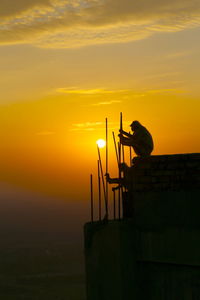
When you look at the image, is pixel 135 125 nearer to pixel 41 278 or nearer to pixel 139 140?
pixel 139 140

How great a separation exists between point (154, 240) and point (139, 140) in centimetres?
227

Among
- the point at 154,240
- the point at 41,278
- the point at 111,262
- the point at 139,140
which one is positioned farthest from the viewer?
the point at 41,278

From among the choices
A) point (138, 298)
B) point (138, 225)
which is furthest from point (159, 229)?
point (138, 298)

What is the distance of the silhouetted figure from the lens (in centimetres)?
1309

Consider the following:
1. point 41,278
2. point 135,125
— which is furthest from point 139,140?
point 41,278

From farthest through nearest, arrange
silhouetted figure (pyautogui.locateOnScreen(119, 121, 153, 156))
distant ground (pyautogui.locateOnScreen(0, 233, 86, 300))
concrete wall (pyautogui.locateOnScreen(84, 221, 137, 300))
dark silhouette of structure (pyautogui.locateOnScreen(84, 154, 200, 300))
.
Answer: distant ground (pyautogui.locateOnScreen(0, 233, 86, 300)), silhouetted figure (pyautogui.locateOnScreen(119, 121, 153, 156)), concrete wall (pyautogui.locateOnScreen(84, 221, 137, 300)), dark silhouette of structure (pyautogui.locateOnScreen(84, 154, 200, 300))

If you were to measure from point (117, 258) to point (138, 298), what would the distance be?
845 millimetres

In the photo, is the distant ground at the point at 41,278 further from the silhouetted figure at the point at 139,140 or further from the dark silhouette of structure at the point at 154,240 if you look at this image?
the dark silhouette of structure at the point at 154,240

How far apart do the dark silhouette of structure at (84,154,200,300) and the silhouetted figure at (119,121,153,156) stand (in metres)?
0.80

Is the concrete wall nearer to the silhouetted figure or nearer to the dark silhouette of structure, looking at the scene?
the dark silhouette of structure

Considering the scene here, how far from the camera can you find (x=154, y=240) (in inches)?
466

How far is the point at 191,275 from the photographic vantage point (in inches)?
447

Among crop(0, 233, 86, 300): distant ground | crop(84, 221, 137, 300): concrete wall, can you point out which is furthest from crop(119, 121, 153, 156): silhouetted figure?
crop(0, 233, 86, 300): distant ground

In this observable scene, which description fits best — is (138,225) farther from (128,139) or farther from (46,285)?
(46,285)
